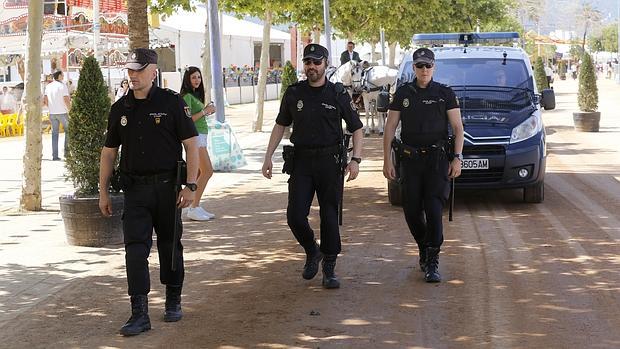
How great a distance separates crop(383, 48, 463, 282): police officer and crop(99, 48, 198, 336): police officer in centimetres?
216

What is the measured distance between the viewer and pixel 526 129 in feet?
42.0

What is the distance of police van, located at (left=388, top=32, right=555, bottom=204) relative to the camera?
1253 centimetres

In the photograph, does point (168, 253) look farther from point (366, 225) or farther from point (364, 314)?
point (366, 225)

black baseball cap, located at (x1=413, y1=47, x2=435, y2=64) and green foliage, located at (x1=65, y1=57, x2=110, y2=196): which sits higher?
black baseball cap, located at (x1=413, y1=47, x2=435, y2=64)

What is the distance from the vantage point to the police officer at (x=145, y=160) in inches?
275

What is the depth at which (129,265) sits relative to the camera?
7051 mm

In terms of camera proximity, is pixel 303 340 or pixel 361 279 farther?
pixel 361 279

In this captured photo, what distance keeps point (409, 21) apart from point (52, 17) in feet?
47.8

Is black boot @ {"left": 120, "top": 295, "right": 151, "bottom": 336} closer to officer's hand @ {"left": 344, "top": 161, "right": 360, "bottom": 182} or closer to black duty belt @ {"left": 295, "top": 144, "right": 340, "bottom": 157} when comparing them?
black duty belt @ {"left": 295, "top": 144, "right": 340, "bottom": 157}

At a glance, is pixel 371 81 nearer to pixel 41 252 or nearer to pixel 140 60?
pixel 41 252

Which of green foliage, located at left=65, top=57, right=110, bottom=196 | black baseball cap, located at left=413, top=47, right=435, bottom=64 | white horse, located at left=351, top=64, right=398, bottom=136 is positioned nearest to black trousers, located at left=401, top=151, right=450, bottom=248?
black baseball cap, located at left=413, top=47, right=435, bottom=64

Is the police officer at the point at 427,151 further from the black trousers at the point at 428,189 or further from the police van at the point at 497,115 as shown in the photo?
the police van at the point at 497,115

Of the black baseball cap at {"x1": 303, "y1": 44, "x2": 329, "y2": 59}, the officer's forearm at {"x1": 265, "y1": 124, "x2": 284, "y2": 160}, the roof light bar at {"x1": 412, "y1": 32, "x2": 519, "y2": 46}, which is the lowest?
the officer's forearm at {"x1": 265, "y1": 124, "x2": 284, "y2": 160}

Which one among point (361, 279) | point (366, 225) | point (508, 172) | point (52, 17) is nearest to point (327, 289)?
point (361, 279)
